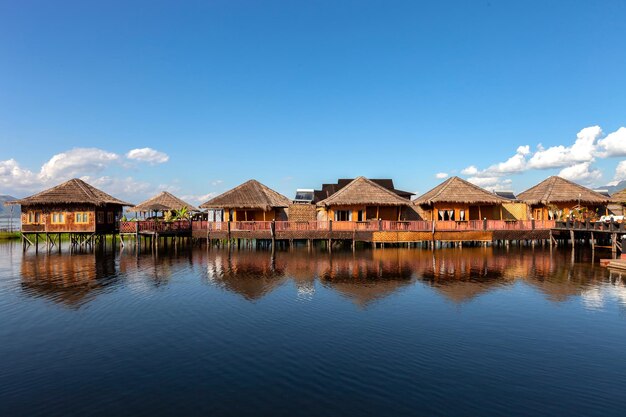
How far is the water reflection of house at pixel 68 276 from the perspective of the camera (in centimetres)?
1758

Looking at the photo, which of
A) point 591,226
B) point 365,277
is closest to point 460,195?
point 591,226

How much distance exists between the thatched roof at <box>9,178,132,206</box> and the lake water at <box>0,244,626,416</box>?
57.0 feet

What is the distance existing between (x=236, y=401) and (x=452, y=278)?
1598 centimetres

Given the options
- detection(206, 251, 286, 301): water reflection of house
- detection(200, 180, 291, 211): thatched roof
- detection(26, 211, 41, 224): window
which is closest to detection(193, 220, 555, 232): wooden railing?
detection(200, 180, 291, 211): thatched roof

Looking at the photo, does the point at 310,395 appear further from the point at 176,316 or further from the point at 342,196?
the point at 342,196

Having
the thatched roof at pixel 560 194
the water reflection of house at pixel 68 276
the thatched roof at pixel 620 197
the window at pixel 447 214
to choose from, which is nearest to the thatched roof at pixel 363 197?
the window at pixel 447 214

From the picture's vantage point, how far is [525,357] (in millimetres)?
10234

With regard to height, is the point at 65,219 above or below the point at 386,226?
above

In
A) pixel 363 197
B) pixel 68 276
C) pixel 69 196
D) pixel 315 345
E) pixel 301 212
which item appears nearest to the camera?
pixel 315 345

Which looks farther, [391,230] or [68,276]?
[391,230]

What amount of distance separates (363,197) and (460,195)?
983cm

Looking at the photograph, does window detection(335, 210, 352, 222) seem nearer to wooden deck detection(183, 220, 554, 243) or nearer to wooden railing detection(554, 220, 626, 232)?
wooden deck detection(183, 220, 554, 243)

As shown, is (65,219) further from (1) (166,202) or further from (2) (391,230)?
(2) (391,230)

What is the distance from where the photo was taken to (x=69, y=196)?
124 feet
